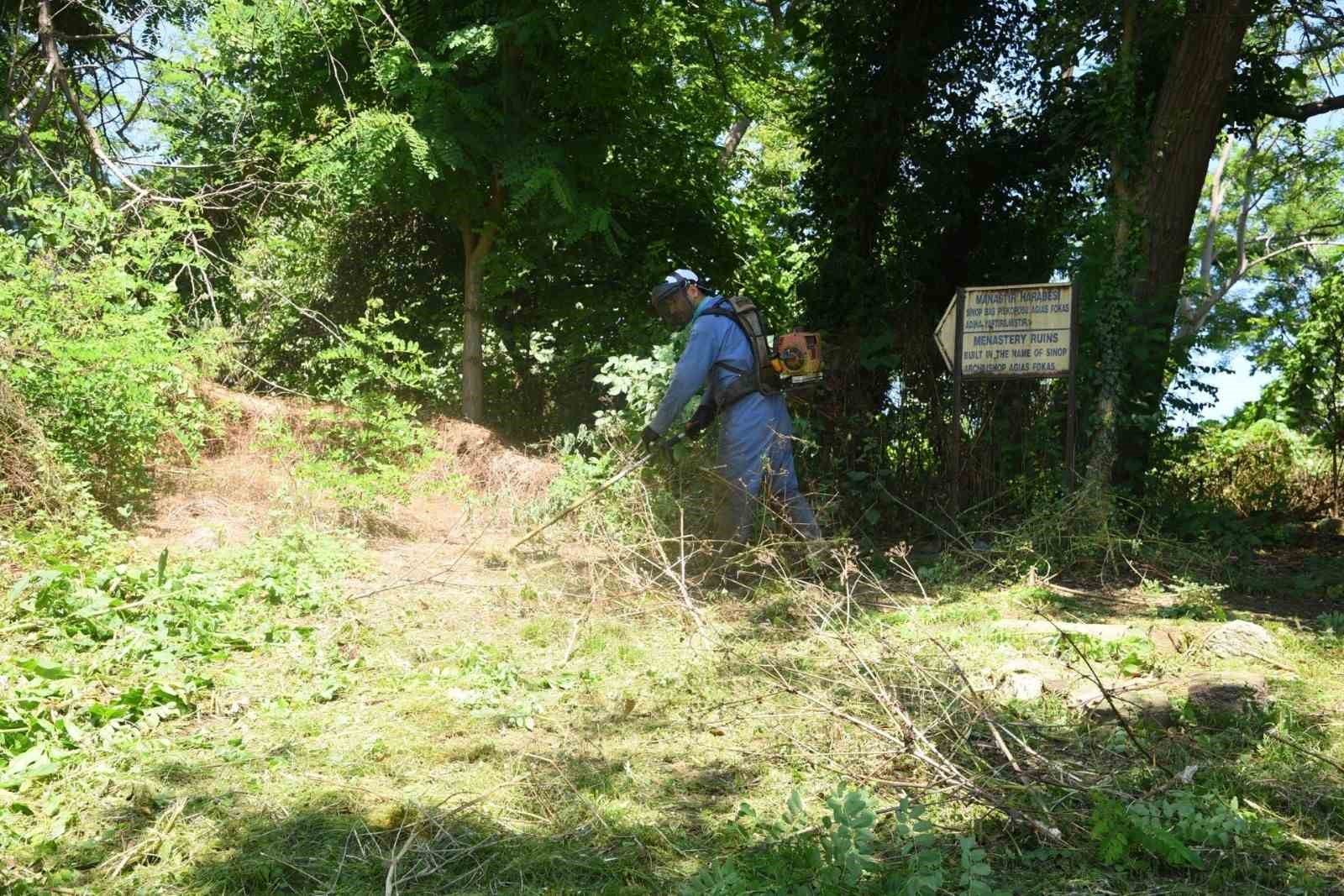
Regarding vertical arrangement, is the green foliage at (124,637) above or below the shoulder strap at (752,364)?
below

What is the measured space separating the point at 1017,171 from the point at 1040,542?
4.68 metres

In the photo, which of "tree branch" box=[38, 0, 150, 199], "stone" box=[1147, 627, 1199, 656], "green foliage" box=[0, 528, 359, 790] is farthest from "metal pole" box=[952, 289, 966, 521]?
"tree branch" box=[38, 0, 150, 199]

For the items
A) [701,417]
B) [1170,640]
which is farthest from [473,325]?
[1170,640]

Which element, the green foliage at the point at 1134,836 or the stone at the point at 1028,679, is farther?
the stone at the point at 1028,679

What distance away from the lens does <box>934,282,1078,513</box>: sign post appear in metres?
8.54

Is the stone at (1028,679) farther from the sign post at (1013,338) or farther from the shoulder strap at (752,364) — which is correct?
the sign post at (1013,338)

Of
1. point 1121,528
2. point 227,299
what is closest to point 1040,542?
point 1121,528

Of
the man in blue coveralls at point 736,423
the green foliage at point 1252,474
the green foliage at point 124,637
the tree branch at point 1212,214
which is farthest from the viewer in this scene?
the tree branch at point 1212,214

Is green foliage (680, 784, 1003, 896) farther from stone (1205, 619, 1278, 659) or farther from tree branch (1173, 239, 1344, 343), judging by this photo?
tree branch (1173, 239, 1344, 343)

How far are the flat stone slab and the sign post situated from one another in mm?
2632

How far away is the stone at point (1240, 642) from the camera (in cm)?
558

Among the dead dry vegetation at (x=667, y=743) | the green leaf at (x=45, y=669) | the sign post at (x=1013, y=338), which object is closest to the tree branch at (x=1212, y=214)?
the sign post at (x=1013, y=338)

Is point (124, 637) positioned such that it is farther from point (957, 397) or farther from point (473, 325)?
point (473, 325)

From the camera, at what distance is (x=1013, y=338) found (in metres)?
8.70
